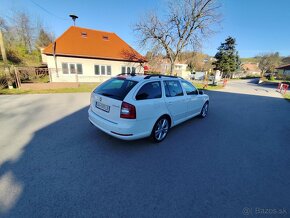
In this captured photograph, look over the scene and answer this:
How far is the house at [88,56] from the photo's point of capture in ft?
53.1

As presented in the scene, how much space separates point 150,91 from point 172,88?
96 cm

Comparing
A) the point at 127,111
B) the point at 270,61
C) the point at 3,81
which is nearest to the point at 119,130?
the point at 127,111

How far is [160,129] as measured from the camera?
12.9ft

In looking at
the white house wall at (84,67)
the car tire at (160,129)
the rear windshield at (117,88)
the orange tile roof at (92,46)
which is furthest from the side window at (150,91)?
the orange tile roof at (92,46)

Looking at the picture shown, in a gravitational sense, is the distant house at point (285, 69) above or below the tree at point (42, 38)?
below

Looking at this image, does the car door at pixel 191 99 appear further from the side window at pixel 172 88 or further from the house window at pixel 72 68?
the house window at pixel 72 68

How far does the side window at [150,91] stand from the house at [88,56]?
14025 mm

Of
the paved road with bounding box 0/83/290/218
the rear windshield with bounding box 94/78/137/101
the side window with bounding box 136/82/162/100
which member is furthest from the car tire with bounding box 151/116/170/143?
the rear windshield with bounding box 94/78/137/101

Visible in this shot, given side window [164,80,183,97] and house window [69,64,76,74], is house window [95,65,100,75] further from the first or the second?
side window [164,80,183,97]

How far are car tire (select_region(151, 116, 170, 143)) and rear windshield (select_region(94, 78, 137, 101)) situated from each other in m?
1.11

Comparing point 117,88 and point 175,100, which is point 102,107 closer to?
point 117,88

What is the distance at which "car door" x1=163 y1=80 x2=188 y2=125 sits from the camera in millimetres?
3994

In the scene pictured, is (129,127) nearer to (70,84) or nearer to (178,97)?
(178,97)

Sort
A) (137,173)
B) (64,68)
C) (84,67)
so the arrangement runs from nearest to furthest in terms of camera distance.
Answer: (137,173)
(64,68)
(84,67)
